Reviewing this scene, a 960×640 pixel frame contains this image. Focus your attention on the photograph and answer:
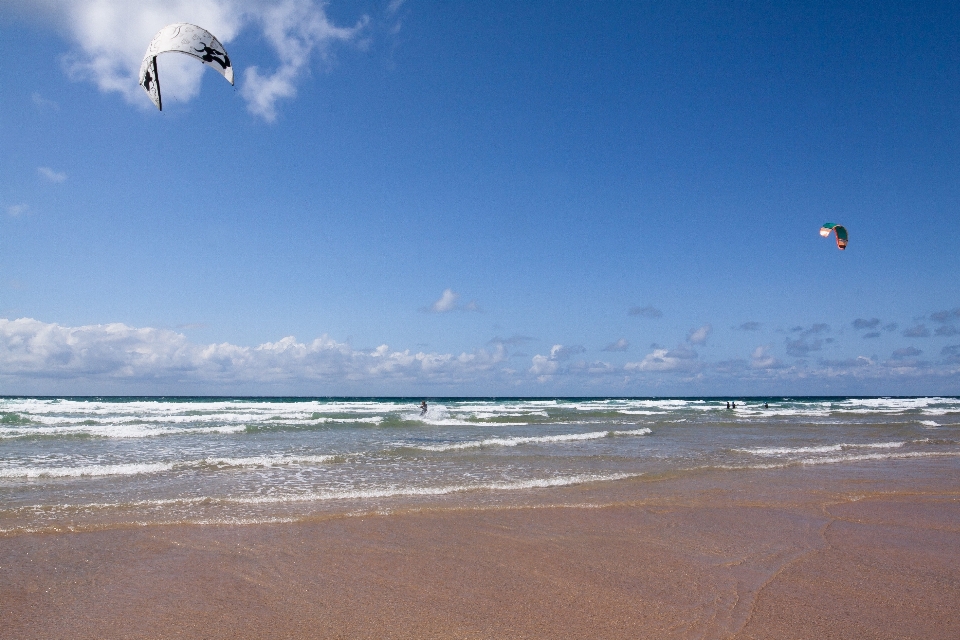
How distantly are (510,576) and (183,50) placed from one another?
7.97 m

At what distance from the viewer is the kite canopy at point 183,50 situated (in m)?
7.55

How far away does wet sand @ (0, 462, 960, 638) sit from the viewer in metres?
3.84

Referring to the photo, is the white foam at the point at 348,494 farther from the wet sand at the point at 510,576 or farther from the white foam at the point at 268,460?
the white foam at the point at 268,460

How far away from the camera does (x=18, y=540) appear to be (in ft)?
19.0

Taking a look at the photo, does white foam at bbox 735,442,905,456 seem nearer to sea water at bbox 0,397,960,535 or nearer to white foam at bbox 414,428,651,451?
sea water at bbox 0,397,960,535

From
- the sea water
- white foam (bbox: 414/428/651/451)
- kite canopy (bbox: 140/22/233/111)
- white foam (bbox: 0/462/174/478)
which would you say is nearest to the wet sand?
the sea water

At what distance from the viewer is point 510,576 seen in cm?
480

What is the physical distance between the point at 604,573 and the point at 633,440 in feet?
46.9

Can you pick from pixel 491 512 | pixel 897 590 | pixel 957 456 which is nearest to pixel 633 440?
pixel 957 456

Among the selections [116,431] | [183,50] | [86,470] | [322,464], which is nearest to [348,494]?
[322,464]

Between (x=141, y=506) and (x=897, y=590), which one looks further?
(x=141, y=506)

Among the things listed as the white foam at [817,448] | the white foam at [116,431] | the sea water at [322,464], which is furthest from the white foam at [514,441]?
the white foam at [116,431]

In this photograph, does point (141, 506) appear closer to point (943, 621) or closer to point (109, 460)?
point (109, 460)

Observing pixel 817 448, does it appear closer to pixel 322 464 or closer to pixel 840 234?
pixel 840 234
